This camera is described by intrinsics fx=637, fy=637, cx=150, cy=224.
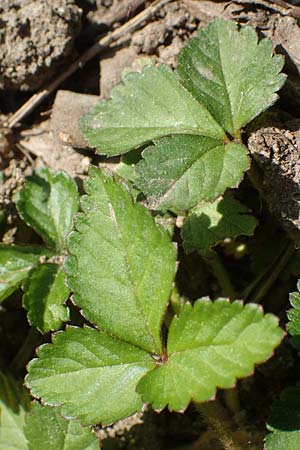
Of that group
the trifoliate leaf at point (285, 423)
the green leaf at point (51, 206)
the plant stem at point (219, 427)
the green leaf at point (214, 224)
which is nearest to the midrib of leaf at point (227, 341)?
the plant stem at point (219, 427)

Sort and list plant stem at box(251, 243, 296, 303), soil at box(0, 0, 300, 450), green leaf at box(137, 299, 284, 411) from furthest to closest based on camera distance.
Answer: plant stem at box(251, 243, 296, 303) → soil at box(0, 0, 300, 450) → green leaf at box(137, 299, 284, 411)

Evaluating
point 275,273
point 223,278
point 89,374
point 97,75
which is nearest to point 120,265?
point 89,374

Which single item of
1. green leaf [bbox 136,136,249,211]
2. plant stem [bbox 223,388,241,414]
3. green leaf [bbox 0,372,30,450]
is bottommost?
green leaf [bbox 0,372,30,450]

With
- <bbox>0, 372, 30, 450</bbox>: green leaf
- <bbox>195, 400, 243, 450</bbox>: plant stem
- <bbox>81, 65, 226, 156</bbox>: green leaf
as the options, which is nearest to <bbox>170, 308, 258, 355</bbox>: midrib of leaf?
<bbox>195, 400, 243, 450</bbox>: plant stem

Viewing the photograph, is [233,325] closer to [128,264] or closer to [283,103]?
[128,264]

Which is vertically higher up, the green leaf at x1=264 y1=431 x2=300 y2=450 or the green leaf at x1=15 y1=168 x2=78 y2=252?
the green leaf at x1=15 y1=168 x2=78 y2=252

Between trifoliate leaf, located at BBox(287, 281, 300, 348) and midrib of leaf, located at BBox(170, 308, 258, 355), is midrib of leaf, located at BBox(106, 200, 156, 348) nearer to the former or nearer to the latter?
midrib of leaf, located at BBox(170, 308, 258, 355)

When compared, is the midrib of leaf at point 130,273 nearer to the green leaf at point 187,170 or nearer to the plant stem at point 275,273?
the green leaf at point 187,170
